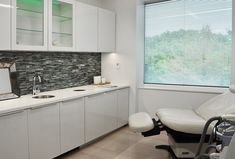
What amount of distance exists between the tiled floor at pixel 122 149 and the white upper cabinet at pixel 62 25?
149 cm

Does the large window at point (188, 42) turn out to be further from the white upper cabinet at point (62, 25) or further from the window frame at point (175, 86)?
the white upper cabinet at point (62, 25)

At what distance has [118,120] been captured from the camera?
406 centimetres

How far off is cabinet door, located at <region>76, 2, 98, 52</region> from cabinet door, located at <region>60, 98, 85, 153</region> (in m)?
0.97

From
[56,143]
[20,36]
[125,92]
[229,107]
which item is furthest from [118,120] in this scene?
[20,36]

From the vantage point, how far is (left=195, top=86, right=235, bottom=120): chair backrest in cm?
282

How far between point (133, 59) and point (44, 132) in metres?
2.23

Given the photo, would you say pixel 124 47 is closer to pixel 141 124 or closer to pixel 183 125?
pixel 141 124

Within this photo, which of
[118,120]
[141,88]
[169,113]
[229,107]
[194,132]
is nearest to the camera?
[194,132]

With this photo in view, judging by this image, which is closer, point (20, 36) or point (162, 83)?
point (20, 36)

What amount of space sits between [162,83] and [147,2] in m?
1.59

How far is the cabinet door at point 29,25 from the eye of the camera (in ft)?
8.64

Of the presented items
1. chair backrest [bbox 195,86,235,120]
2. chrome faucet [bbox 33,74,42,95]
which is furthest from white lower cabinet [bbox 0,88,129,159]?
chair backrest [bbox 195,86,235,120]

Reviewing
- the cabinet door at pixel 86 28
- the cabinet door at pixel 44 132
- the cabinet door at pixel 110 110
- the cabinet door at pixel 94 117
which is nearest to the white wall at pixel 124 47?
the cabinet door at pixel 110 110

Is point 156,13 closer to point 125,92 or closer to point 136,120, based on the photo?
point 125,92
